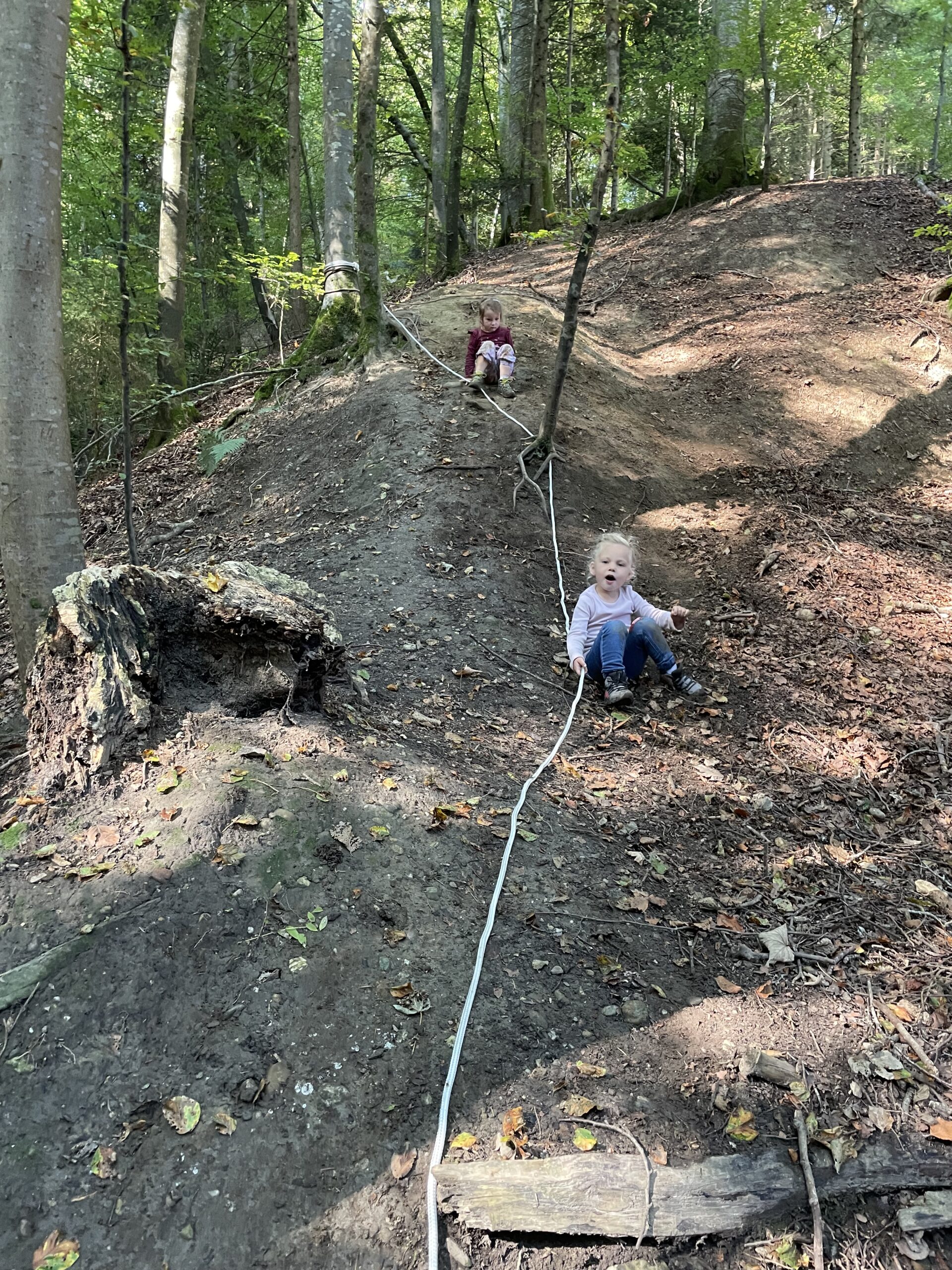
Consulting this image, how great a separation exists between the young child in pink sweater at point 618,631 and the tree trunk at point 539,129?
36.9 ft

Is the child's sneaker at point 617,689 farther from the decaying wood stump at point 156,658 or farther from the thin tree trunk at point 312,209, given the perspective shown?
the thin tree trunk at point 312,209

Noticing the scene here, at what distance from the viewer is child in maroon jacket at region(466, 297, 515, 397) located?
7.64 m

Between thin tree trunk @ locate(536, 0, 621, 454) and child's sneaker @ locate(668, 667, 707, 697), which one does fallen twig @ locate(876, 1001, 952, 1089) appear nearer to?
child's sneaker @ locate(668, 667, 707, 697)

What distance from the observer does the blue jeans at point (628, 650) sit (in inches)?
186

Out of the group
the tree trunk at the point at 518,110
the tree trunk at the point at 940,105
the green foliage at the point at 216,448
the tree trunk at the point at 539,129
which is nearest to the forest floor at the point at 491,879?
the green foliage at the point at 216,448

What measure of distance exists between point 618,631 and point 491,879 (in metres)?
2.10

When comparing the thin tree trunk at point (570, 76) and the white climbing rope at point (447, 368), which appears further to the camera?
the thin tree trunk at point (570, 76)

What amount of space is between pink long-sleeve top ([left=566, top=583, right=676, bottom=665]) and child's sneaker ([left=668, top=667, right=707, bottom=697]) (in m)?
0.32

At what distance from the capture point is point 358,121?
8.07 m

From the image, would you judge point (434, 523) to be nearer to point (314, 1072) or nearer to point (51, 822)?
point (51, 822)

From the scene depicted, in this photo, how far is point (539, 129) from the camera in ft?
47.9

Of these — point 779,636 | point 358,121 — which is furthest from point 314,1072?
point 358,121

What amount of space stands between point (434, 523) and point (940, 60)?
3392cm

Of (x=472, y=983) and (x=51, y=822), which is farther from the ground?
(x=51, y=822)
